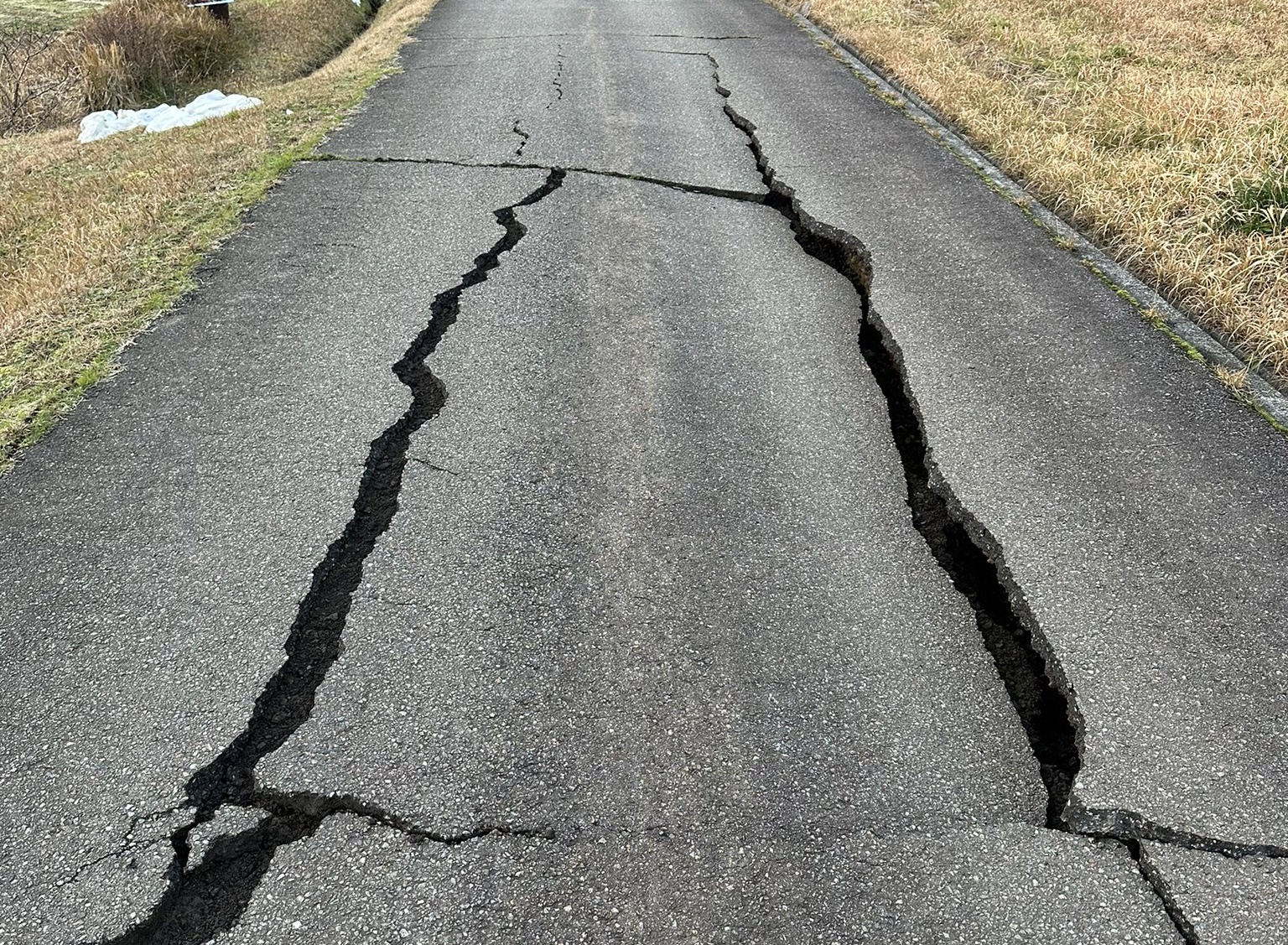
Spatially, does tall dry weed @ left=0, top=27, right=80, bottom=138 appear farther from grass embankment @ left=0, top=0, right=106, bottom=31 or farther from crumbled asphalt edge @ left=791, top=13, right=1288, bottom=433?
crumbled asphalt edge @ left=791, top=13, right=1288, bottom=433

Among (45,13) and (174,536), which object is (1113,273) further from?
(45,13)

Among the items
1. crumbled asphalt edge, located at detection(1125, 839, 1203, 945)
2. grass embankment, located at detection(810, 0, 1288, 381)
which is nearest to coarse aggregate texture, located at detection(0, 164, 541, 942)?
crumbled asphalt edge, located at detection(1125, 839, 1203, 945)

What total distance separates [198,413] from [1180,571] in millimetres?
3326

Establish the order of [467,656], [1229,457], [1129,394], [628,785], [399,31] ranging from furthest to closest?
[399,31] → [1129,394] → [1229,457] → [467,656] → [628,785]

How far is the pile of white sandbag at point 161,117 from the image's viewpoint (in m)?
7.83

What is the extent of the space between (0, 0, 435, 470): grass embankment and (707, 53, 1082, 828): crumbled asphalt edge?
10.2 ft

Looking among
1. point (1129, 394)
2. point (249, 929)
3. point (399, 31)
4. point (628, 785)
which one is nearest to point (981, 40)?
point (399, 31)

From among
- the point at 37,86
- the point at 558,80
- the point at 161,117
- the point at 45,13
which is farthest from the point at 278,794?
the point at 45,13

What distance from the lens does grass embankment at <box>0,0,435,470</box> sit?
376cm

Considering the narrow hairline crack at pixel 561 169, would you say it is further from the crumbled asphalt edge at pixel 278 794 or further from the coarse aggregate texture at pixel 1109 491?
the crumbled asphalt edge at pixel 278 794

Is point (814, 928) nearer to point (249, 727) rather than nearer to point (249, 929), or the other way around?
point (249, 929)

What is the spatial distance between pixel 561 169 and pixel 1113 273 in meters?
3.20

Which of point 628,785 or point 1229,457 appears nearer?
point 628,785

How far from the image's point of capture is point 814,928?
73.0 inches
